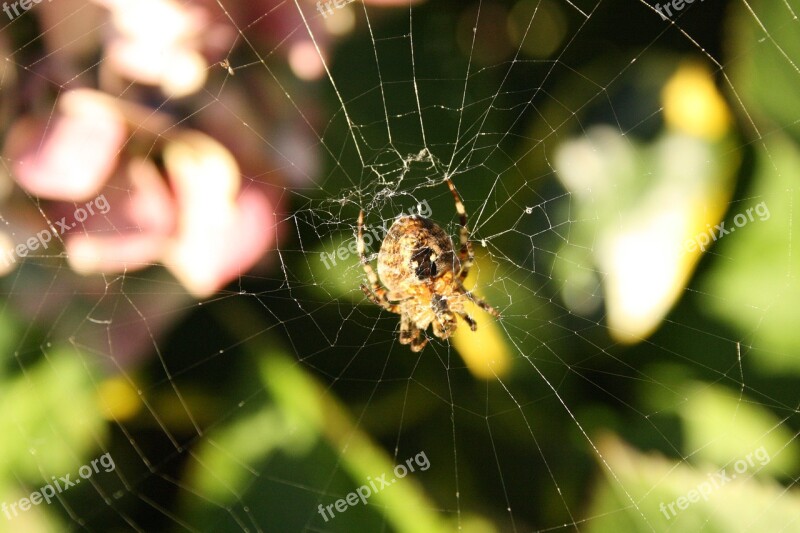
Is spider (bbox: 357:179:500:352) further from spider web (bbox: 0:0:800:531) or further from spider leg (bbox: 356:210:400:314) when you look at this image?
spider web (bbox: 0:0:800:531)

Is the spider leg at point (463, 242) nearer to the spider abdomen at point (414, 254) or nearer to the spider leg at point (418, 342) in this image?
the spider abdomen at point (414, 254)

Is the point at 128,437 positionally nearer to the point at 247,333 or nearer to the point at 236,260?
the point at 247,333

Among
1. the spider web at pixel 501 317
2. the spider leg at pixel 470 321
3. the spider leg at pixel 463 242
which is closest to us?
the spider web at pixel 501 317

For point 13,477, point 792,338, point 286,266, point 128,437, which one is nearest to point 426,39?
point 286,266

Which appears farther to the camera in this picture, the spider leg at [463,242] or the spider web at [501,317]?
the spider leg at [463,242]

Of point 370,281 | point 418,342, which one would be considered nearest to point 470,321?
point 418,342

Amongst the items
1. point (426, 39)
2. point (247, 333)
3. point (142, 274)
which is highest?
point (426, 39)

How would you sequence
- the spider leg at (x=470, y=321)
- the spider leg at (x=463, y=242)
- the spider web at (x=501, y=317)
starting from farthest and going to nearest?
the spider leg at (x=470, y=321)
the spider leg at (x=463, y=242)
the spider web at (x=501, y=317)

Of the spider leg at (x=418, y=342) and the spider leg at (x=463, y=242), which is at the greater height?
the spider leg at (x=463, y=242)

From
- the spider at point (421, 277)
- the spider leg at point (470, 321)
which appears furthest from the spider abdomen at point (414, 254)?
the spider leg at point (470, 321)
